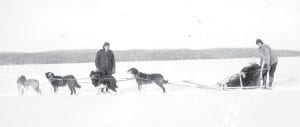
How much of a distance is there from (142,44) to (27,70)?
383cm

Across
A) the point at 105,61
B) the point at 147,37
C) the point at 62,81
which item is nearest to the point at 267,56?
the point at 105,61

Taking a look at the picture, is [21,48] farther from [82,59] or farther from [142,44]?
[142,44]

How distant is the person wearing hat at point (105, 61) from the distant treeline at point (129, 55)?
561cm

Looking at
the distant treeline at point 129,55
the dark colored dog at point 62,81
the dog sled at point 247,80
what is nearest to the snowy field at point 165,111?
the dog sled at point 247,80

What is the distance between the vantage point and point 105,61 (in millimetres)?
9547

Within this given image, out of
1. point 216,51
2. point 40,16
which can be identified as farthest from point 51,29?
point 216,51

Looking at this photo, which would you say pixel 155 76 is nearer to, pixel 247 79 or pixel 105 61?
pixel 105 61

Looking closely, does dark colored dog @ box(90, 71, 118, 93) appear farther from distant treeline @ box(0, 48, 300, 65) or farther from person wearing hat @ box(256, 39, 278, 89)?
distant treeline @ box(0, 48, 300, 65)

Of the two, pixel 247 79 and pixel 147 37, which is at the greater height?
pixel 147 37

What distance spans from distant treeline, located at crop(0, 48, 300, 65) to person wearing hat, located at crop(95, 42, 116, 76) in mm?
5613

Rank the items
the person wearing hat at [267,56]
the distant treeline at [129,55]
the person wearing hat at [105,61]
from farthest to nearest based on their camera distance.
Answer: the distant treeline at [129,55], the person wearing hat at [105,61], the person wearing hat at [267,56]

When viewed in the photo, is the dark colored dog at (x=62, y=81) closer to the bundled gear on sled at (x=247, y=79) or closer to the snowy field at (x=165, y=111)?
the snowy field at (x=165, y=111)

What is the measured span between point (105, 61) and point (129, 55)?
6.15 metres

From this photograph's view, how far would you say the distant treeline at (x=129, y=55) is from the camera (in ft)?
51.0
